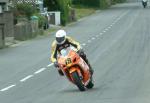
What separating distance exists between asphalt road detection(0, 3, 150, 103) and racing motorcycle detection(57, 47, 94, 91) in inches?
11.2

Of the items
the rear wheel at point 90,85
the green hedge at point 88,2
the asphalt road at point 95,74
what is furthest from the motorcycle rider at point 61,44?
the green hedge at point 88,2

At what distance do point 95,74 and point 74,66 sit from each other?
460 centimetres

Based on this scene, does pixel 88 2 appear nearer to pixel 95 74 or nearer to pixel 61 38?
pixel 95 74

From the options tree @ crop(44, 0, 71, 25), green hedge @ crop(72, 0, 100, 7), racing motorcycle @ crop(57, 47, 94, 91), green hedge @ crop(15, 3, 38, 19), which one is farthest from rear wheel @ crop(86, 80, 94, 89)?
green hedge @ crop(72, 0, 100, 7)

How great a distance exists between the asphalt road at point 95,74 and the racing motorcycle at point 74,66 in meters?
0.28

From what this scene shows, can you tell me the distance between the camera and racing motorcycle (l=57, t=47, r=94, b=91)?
1658 cm

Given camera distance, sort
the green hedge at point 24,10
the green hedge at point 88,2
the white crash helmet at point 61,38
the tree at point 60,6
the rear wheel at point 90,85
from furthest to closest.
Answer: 1. the green hedge at point 88,2
2. the tree at point 60,6
3. the green hedge at point 24,10
4. the rear wheel at point 90,85
5. the white crash helmet at point 61,38

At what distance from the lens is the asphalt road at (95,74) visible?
50.8ft

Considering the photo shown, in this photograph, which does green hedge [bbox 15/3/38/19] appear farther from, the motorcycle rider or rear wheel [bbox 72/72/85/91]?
rear wheel [bbox 72/72/85/91]

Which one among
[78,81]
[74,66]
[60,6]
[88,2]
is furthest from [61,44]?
[88,2]

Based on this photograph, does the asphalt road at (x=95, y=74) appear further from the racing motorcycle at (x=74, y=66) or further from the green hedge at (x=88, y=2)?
the green hedge at (x=88, y=2)

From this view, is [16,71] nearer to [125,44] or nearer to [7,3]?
[125,44]

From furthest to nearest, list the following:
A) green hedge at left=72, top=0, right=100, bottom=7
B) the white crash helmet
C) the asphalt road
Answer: green hedge at left=72, top=0, right=100, bottom=7 < the white crash helmet < the asphalt road

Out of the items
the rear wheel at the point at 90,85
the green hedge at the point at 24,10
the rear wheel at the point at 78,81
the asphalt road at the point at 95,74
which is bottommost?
the green hedge at the point at 24,10
